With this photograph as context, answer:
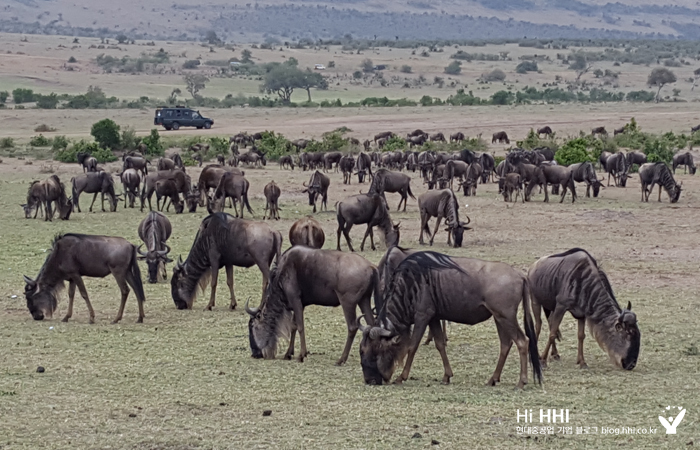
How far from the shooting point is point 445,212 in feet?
70.3

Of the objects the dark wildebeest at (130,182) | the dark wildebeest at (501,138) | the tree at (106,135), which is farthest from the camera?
the dark wildebeest at (501,138)

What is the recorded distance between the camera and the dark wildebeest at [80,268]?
13.8 metres

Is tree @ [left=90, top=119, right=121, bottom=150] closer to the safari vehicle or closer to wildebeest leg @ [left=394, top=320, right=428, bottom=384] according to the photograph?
the safari vehicle

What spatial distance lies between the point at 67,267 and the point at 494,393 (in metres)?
6.23

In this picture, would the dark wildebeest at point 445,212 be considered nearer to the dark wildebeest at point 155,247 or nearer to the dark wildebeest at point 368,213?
the dark wildebeest at point 368,213

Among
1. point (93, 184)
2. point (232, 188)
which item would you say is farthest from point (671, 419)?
point (93, 184)

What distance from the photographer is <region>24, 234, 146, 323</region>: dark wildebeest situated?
13820 mm

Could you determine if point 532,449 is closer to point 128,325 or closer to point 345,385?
point 345,385

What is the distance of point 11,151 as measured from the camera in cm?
4519

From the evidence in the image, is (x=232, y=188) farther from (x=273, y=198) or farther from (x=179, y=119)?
(x=179, y=119)

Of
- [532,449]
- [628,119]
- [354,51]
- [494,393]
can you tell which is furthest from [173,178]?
[354,51]

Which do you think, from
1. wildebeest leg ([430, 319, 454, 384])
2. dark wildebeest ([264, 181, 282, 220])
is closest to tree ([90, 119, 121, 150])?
dark wildebeest ([264, 181, 282, 220])

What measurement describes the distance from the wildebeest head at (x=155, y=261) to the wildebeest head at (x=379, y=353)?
640 centimetres

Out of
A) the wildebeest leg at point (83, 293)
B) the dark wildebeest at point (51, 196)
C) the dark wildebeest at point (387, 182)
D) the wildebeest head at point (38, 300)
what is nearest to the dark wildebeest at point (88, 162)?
the dark wildebeest at point (51, 196)
